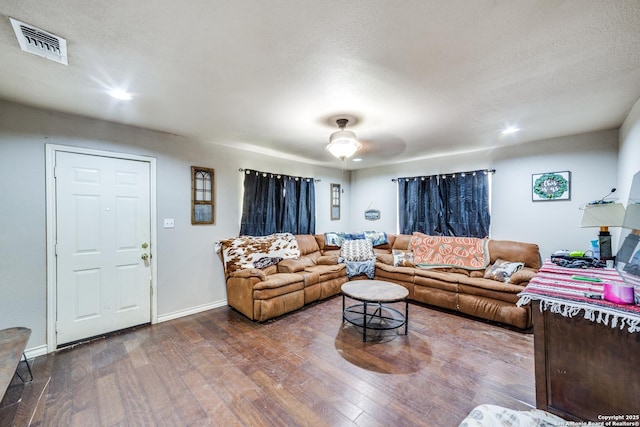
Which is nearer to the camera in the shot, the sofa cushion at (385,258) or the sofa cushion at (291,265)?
the sofa cushion at (291,265)

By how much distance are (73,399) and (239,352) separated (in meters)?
1.20

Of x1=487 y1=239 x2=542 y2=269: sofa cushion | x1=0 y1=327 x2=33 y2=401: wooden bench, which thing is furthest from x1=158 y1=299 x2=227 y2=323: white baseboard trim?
x1=487 y1=239 x2=542 y2=269: sofa cushion

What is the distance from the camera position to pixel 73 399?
6.14 ft

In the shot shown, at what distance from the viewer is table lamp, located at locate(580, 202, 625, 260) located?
7.94 feet

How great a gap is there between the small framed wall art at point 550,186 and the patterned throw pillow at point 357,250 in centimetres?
254

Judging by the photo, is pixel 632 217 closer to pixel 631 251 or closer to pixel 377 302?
pixel 631 251

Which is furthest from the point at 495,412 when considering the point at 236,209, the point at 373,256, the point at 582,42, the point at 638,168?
the point at 236,209

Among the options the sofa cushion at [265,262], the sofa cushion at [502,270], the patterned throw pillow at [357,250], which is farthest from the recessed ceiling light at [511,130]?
the sofa cushion at [265,262]

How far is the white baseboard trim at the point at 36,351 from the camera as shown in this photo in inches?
95.3

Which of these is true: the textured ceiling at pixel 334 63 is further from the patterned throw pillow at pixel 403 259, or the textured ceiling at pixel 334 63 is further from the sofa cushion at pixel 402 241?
the sofa cushion at pixel 402 241

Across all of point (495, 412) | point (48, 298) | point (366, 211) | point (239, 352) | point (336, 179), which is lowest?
point (239, 352)

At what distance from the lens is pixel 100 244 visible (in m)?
2.82

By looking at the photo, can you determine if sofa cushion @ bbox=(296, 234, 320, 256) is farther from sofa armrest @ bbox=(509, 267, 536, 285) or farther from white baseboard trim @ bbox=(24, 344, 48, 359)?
white baseboard trim @ bbox=(24, 344, 48, 359)

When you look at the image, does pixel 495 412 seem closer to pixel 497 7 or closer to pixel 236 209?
pixel 497 7
